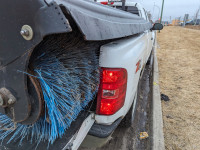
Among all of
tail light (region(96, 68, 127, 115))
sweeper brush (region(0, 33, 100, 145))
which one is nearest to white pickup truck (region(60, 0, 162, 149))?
tail light (region(96, 68, 127, 115))

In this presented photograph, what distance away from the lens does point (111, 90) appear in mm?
1433

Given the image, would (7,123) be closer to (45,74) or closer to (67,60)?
(45,74)

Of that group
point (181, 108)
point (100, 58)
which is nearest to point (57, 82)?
point (100, 58)

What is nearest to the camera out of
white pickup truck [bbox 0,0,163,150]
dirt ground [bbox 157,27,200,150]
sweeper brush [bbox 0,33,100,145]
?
white pickup truck [bbox 0,0,163,150]

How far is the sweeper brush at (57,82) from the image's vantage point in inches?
41.2

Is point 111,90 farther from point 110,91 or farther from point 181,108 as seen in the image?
point 181,108

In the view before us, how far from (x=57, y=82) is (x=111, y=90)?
52 centimetres

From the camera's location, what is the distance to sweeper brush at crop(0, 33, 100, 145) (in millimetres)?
1045

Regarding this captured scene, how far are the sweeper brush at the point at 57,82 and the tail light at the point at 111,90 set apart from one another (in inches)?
4.0

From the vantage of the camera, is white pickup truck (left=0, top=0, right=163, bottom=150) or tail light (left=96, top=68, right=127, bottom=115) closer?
white pickup truck (left=0, top=0, right=163, bottom=150)

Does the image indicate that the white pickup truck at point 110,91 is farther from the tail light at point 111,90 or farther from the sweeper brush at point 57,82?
the sweeper brush at point 57,82

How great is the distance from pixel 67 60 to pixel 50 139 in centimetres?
63

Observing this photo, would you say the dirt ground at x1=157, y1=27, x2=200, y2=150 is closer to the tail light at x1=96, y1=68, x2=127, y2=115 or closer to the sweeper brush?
the tail light at x1=96, y1=68, x2=127, y2=115

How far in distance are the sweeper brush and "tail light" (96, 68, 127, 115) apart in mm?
102
